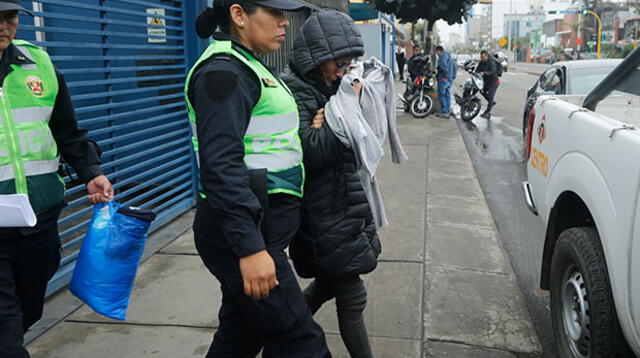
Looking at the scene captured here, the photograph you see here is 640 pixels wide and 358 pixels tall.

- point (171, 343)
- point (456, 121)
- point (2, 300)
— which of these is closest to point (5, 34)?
point (2, 300)

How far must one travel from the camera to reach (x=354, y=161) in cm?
254

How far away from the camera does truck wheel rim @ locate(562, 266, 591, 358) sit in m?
2.73

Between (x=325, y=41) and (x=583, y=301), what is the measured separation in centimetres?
163

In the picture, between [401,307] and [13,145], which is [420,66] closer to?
[401,307]

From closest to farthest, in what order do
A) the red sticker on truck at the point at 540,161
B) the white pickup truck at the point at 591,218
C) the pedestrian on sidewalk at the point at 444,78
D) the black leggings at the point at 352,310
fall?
the white pickup truck at the point at 591,218
the black leggings at the point at 352,310
the red sticker on truck at the point at 540,161
the pedestrian on sidewalk at the point at 444,78

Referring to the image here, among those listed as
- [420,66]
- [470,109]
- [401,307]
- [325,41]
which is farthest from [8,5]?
[470,109]

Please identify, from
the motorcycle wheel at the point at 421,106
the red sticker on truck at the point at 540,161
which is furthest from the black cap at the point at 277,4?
the motorcycle wheel at the point at 421,106

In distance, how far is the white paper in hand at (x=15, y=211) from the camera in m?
2.09

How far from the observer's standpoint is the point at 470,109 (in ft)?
47.2

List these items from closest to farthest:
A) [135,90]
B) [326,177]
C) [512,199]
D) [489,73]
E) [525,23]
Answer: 1. [326,177]
2. [135,90]
3. [512,199]
4. [489,73]
5. [525,23]

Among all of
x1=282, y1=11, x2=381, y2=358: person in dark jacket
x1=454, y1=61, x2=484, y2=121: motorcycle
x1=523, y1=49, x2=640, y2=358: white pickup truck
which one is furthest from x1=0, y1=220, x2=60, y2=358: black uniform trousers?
x1=454, y1=61, x2=484, y2=121: motorcycle

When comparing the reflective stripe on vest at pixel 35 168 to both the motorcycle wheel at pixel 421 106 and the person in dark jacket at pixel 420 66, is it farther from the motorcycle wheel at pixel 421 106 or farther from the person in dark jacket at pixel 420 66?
the person in dark jacket at pixel 420 66

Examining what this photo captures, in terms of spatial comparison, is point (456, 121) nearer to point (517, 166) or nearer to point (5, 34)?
point (517, 166)

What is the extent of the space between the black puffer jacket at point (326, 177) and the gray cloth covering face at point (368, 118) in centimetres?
5
